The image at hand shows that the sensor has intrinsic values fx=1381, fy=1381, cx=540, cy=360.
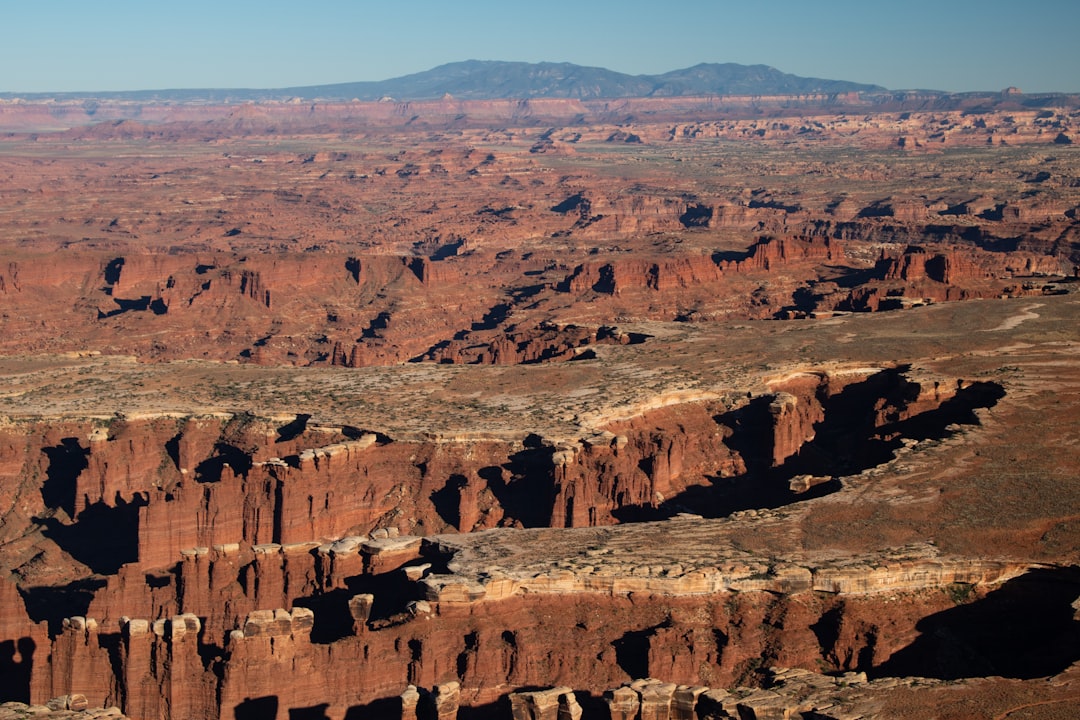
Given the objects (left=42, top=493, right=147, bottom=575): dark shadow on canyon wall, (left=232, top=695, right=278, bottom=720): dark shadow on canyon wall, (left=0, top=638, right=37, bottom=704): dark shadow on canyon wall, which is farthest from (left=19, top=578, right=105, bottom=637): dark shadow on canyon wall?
(left=232, top=695, right=278, bottom=720): dark shadow on canyon wall

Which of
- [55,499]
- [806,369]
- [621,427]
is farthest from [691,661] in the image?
[55,499]

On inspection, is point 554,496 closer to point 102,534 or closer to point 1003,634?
point 1003,634

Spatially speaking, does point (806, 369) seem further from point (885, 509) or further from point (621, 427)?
point (885, 509)

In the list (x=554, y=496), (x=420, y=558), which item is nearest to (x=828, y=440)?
(x=554, y=496)

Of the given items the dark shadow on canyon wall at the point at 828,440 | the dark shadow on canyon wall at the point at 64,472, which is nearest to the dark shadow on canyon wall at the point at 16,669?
the dark shadow on canyon wall at the point at 64,472

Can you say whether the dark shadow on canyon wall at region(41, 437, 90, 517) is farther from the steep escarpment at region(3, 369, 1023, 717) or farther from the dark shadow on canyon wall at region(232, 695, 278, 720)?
the dark shadow on canyon wall at region(232, 695, 278, 720)

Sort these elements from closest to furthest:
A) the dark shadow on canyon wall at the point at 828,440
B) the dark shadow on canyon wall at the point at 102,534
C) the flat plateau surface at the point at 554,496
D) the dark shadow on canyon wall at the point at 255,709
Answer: the dark shadow on canyon wall at the point at 255,709 → the flat plateau surface at the point at 554,496 → the dark shadow on canyon wall at the point at 828,440 → the dark shadow on canyon wall at the point at 102,534

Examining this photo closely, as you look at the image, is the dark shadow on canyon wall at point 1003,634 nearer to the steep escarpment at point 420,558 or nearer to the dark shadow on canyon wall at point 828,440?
the steep escarpment at point 420,558

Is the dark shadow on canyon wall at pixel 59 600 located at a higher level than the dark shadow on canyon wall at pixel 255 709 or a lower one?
lower
